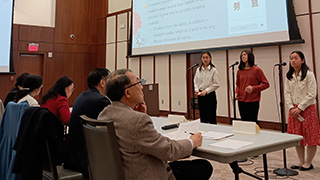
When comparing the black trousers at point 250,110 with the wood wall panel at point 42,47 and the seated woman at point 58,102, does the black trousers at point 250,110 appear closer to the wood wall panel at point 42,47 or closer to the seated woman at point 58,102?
the seated woman at point 58,102

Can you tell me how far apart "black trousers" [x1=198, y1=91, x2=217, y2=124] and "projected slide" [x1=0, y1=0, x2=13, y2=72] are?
19.8ft

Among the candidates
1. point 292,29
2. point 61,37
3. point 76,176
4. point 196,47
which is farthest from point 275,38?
point 61,37

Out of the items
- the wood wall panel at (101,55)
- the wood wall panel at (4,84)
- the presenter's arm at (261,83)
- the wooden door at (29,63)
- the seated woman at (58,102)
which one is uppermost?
the wood wall panel at (101,55)

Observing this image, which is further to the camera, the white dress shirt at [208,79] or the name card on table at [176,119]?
the white dress shirt at [208,79]

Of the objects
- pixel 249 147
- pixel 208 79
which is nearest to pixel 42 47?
pixel 208 79

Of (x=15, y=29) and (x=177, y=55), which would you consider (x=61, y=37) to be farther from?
(x=177, y=55)

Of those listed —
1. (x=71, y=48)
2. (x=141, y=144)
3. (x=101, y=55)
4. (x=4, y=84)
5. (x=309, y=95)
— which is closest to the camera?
(x=141, y=144)

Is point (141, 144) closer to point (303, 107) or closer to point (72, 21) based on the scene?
point (303, 107)

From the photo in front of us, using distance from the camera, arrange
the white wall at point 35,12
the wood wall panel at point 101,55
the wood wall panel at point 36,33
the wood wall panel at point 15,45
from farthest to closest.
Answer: the wood wall panel at point 101,55, the white wall at point 35,12, the wood wall panel at point 36,33, the wood wall panel at point 15,45

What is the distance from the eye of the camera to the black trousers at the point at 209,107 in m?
3.58

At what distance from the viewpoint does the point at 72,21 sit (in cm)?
837

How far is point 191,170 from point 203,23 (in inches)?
186

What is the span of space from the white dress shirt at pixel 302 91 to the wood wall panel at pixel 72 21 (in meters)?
7.29

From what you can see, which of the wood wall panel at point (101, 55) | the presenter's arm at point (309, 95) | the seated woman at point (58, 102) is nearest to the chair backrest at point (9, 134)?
the seated woman at point (58, 102)
